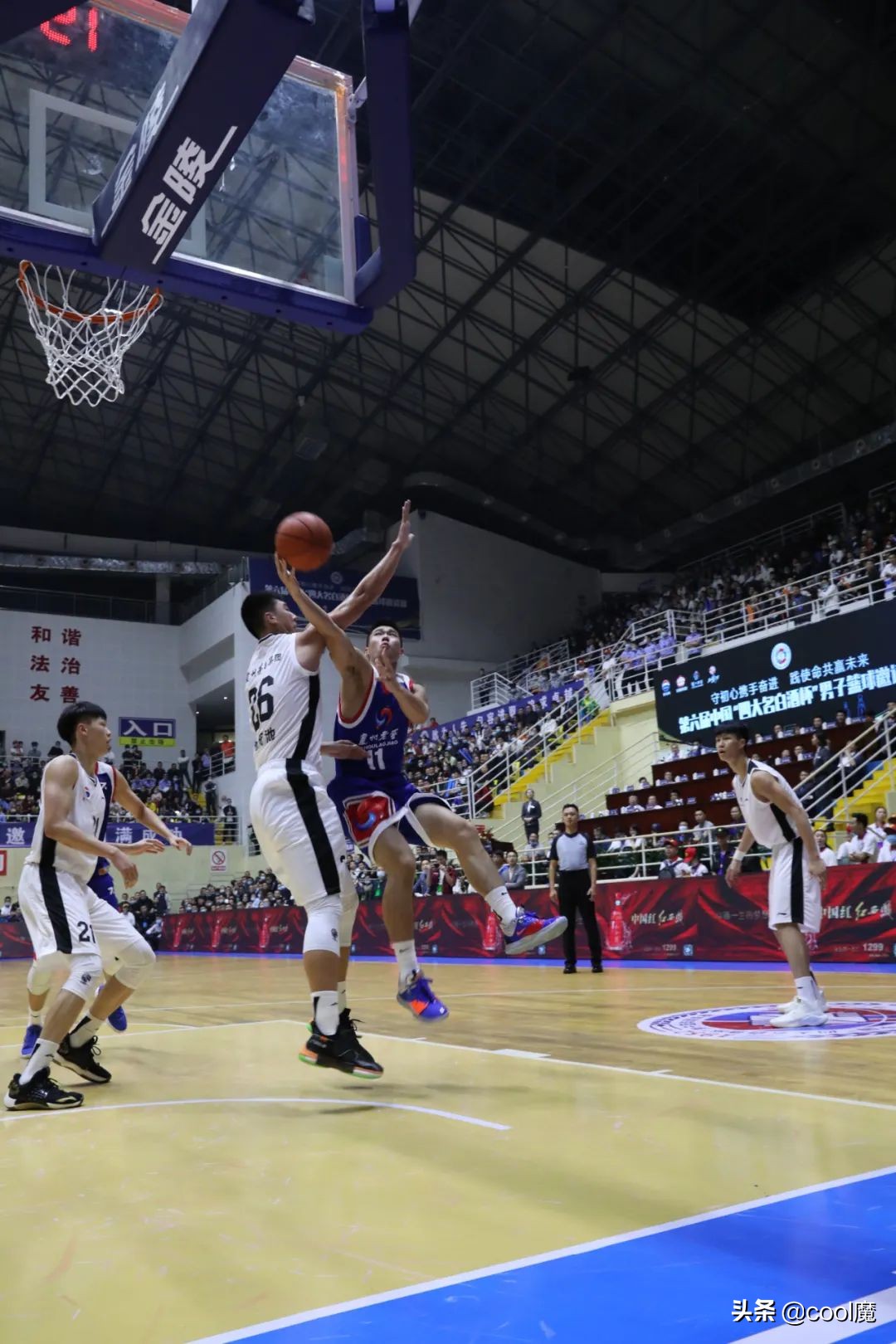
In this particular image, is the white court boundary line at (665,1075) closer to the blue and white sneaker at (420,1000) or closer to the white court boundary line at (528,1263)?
the blue and white sneaker at (420,1000)

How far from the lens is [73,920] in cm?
471

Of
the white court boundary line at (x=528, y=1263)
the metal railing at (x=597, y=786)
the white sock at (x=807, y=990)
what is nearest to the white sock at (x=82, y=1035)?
the white court boundary line at (x=528, y=1263)

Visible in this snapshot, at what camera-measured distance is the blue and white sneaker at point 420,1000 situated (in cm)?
471

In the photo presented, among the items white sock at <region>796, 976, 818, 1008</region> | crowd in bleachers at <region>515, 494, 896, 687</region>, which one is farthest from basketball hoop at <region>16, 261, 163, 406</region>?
crowd in bleachers at <region>515, 494, 896, 687</region>

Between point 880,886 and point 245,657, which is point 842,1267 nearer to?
point 880,886

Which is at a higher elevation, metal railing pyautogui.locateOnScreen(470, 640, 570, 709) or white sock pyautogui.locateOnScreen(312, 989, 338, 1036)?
metal railing pyautogui.locateOnScreen(470, 640, 570, 709)

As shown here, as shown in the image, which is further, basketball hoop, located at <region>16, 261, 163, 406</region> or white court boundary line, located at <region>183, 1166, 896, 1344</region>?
basketball hoop, located at <region>16, 261, 163, 406</region>

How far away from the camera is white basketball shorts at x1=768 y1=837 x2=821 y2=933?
20.1ft

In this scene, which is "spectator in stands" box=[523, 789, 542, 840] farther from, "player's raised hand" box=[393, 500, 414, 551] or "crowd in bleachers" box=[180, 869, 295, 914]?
"player's raised hand" box=[393, 500, 414, 551]

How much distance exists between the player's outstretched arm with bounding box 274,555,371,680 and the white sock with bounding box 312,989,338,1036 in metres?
1.26

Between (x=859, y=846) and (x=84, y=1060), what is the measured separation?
33.3ft

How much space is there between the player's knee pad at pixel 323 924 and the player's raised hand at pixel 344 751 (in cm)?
76

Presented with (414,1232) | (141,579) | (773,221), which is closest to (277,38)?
(414,1232)

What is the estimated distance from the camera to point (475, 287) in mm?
25672
